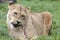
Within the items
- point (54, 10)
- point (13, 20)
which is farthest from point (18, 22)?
point (54, 10)

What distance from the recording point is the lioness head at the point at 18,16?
7.28 m

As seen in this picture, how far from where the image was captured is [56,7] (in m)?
14.4

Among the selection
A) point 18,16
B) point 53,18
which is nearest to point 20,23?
point 18,16

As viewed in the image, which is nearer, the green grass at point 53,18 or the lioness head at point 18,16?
the lioness head at point 18,16

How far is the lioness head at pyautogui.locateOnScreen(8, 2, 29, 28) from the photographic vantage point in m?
7.28

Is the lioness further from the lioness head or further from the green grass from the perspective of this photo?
the green grass

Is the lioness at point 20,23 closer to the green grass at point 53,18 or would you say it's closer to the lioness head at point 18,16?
the lioness head at point 18,16

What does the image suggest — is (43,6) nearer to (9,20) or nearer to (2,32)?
(2,32)

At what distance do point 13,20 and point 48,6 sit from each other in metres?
7.04

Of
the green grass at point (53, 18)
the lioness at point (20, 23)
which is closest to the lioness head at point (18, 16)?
the lioness at point (20, 23)

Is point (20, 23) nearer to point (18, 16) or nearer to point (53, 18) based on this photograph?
point (18, 16)

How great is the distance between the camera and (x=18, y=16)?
7.36 metres

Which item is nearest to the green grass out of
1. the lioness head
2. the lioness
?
the lioness

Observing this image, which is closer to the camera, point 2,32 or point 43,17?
point 2,32
